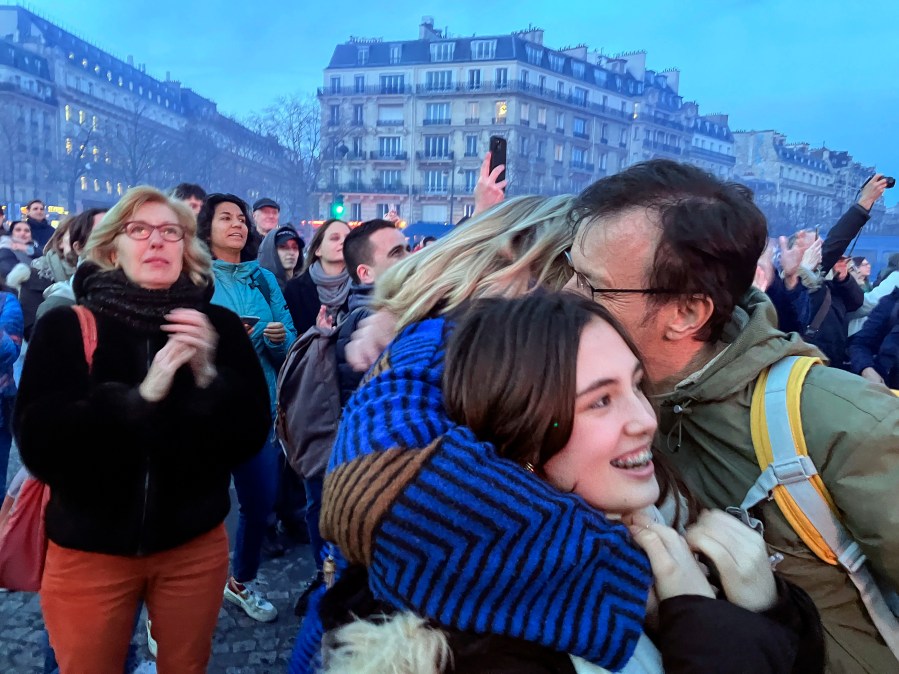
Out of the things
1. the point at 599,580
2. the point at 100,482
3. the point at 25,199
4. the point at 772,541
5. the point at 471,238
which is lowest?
the point at 100,482

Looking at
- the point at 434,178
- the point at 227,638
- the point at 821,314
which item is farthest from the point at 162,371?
the point at 434,178

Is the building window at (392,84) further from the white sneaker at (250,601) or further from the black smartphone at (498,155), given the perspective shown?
the black smartphone at (498,155)

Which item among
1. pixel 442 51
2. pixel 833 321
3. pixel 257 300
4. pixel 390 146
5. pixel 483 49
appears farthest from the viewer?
pixel 442 51

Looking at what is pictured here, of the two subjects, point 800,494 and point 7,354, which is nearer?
point 800,494

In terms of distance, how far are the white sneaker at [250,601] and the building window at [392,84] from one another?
61.5 meters

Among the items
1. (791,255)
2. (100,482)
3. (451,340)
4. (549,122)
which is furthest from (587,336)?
(549,122)

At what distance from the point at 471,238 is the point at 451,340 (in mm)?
648

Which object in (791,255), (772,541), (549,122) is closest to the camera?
(772,541)

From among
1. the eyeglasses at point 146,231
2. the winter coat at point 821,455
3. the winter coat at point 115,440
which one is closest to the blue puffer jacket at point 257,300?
the eyeglasses at point 146,231

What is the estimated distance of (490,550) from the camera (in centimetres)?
84

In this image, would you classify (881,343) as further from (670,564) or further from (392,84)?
(392,84)

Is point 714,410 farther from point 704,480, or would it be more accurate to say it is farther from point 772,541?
point 772,541

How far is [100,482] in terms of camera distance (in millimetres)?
2045

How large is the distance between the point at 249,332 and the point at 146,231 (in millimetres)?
1404
